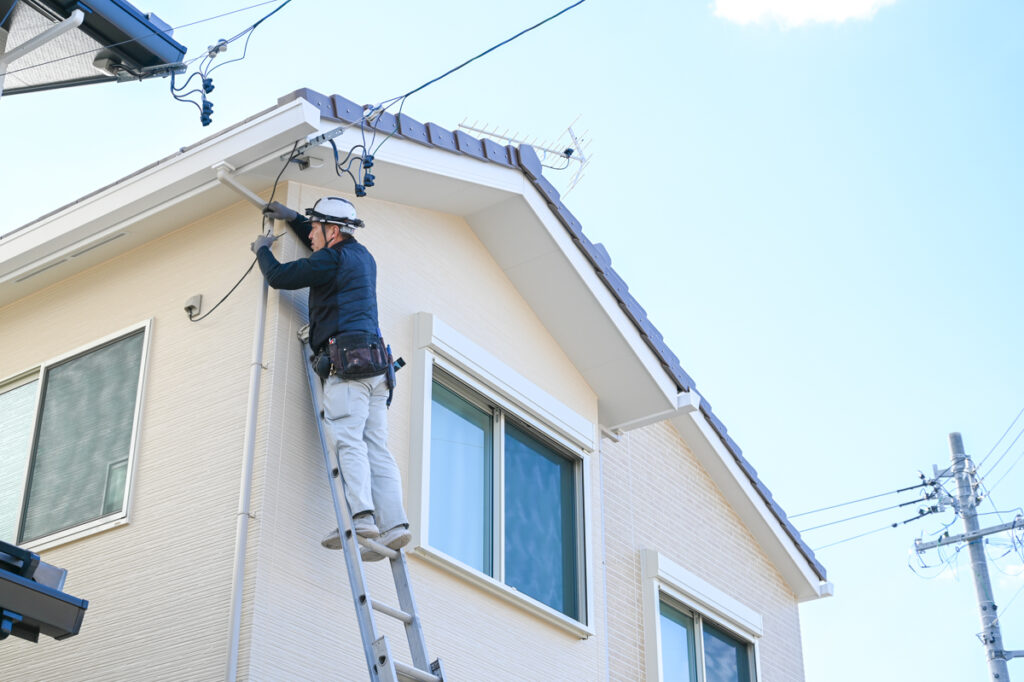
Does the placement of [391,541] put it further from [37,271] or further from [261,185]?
Result: [37,271]

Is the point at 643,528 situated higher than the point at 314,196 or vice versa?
the point at 314,196

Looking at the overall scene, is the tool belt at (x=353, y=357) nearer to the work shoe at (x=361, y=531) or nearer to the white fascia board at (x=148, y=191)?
the work shoe at (x=361, y=531)

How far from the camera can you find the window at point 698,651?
449 inches

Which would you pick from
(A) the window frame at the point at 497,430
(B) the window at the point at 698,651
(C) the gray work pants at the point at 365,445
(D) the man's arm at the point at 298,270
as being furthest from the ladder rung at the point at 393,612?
(B) the window at the point at 698,651

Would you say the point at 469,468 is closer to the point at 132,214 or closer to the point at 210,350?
the point at 210,350

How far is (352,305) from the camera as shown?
7.82 meters

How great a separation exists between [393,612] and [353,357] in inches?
56.6

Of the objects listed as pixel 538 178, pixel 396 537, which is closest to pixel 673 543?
pixel 538 178

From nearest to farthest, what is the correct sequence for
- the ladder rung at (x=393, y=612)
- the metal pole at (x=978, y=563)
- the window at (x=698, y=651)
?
1. the ladder rung at (x=393, y=612)
2. the window at (x=698, y=651)
3. the metal pole at (x=978, y=563)

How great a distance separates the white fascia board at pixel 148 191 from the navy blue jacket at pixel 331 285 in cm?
64

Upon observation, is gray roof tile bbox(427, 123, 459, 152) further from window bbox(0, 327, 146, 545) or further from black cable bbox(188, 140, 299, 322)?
window bbox(0, 327, 146, 545)

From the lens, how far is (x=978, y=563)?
1933 centimetres

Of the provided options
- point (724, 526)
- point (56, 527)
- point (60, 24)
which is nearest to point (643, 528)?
point (724, 526)

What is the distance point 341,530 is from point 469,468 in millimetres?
1912
